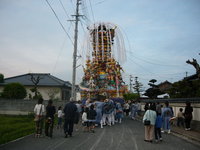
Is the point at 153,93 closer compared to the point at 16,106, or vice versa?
the point at 16,106

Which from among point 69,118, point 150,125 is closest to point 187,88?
point 150,125

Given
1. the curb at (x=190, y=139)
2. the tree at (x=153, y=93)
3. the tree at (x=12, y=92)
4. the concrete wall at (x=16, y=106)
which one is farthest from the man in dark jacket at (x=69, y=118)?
the tree at (x=153, y=93)

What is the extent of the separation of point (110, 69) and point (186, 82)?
7.00m

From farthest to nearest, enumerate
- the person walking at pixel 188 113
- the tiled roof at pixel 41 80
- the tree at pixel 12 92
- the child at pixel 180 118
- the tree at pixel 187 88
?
the tiled roof at pixel 41 80 < the tree at pixel 12 92 < the tree at pixel 187 88 < the child at pixel 180 118 < the person walking at pixel 188 113

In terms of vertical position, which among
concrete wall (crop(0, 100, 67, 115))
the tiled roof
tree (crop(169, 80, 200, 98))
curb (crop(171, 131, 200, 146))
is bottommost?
curb (crop(171, 131, 200, 146))

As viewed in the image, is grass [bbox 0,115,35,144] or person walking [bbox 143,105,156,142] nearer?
person walking [bbox 143,105,156,142]

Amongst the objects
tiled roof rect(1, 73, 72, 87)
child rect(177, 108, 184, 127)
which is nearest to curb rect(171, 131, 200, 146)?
child rect(177, 108, 184, 127)

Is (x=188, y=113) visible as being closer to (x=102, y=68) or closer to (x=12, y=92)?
(x=102, y=68)

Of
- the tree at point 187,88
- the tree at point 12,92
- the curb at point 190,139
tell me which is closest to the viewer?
the curb at point 190,139

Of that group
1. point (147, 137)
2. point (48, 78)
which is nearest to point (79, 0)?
point (147, 137)

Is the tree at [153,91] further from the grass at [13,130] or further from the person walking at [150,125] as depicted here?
the person walking at [150,125]

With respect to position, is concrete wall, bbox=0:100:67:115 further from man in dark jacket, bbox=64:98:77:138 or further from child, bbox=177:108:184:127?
child, bbox=177:108:184:127

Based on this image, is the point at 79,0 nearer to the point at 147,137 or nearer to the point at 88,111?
the point at 88,111

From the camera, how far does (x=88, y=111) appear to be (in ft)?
38.2
